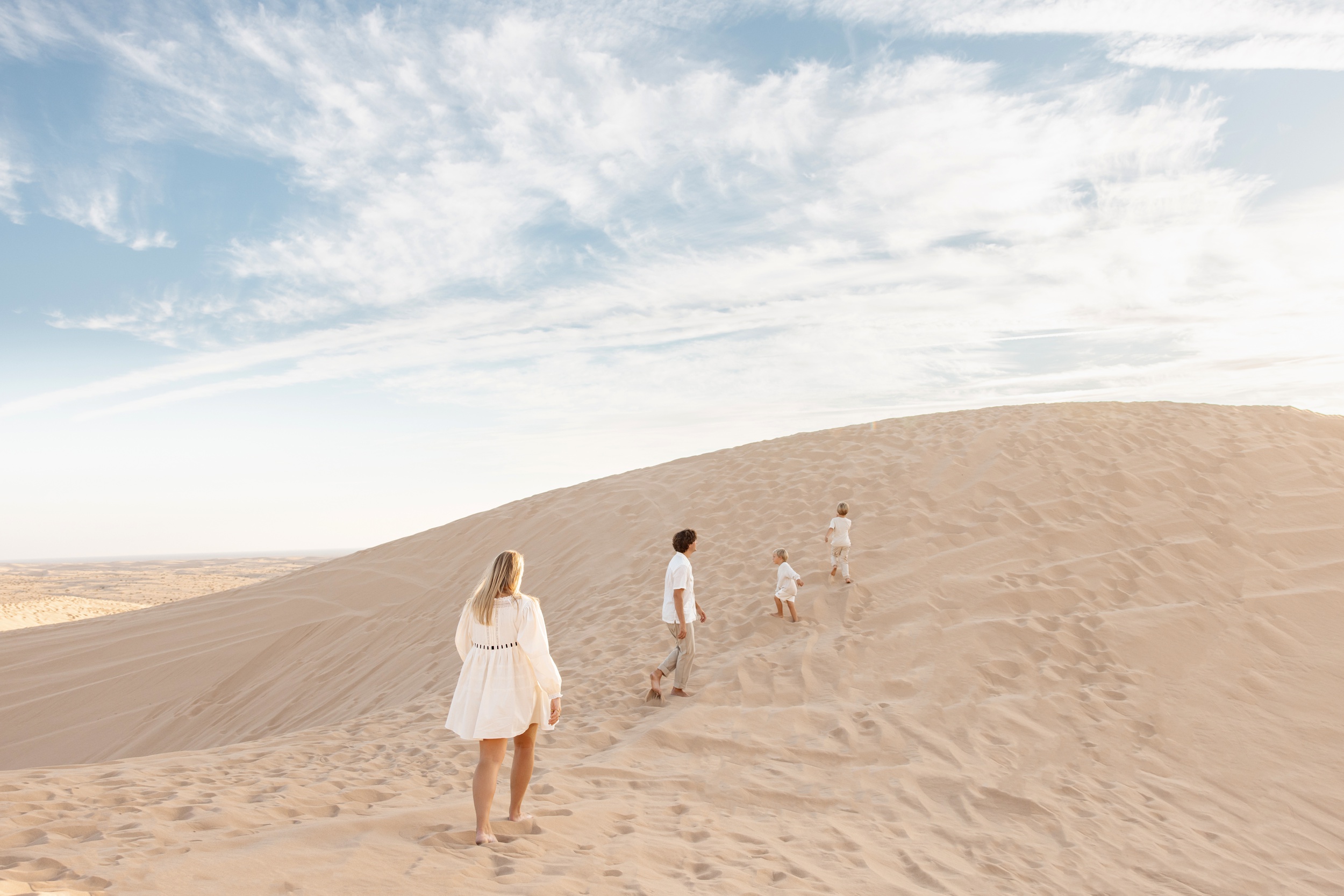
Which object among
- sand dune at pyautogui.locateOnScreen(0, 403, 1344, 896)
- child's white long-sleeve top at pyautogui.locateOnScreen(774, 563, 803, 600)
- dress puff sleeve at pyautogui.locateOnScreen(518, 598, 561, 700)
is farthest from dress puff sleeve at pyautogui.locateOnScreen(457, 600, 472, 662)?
child's white long-sleeve top at pyautogui.locateOnScreen(774, 563, 803, 600)

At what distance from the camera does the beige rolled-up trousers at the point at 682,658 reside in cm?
706

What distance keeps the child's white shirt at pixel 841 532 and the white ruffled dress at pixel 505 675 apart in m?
6.21

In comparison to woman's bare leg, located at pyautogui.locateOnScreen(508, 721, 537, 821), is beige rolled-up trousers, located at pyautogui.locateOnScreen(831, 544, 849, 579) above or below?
above

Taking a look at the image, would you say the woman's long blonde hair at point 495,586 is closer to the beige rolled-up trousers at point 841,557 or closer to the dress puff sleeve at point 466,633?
the dress puff sleeve at point 466,633

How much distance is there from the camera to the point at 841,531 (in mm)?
9578

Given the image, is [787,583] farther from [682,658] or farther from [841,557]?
[682,658]

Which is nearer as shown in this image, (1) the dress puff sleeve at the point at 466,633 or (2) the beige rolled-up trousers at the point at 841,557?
(1) the dress puff sleeve at the point at 466,633

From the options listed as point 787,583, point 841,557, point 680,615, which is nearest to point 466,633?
point 680,615

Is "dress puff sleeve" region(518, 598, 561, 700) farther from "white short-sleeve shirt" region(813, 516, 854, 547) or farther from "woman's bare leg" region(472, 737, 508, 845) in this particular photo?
"white short-sleeve shirt" region(813, 516, 854, 547)

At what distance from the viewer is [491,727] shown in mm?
3902

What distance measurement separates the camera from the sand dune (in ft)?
13.8

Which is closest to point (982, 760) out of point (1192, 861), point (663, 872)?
point (1192, 861)

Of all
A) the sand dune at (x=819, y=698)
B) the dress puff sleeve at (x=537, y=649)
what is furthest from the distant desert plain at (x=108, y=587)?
the dress puff sleeve at (x=537, y=649)

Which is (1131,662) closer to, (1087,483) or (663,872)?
(1087,483)
